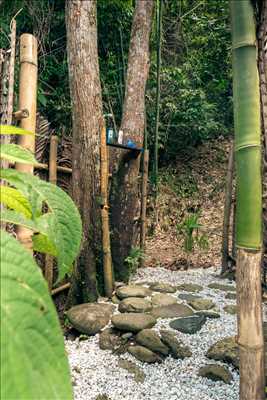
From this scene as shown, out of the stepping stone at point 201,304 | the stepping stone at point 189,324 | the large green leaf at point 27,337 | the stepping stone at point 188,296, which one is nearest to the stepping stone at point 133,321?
the stepping stone at point 189,324

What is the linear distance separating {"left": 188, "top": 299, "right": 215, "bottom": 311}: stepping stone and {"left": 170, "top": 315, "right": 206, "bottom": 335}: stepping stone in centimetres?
22

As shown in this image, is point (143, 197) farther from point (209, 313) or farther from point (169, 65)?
point (169, 65)

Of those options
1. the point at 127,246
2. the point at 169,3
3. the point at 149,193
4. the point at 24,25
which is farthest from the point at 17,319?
the point at 169,3

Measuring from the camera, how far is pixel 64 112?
477cm

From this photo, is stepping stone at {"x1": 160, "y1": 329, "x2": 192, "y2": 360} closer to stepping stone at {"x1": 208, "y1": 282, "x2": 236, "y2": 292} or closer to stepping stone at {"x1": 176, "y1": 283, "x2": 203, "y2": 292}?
stepping stone at {"x1": 176, "y1": 283, "x2": 203, "y2": 292}

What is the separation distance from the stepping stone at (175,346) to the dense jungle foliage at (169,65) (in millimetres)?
3253

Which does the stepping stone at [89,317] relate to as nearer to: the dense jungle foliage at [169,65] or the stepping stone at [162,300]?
the stepping stone at [162,300]

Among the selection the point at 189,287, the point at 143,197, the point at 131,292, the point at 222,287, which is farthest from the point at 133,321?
the point at 143,197

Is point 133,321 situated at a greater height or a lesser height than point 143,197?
lesser

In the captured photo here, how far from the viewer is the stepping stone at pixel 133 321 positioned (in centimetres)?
Answer: 237

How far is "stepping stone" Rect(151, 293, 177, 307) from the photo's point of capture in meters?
2.89

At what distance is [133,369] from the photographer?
208cm

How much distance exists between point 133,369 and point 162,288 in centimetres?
127

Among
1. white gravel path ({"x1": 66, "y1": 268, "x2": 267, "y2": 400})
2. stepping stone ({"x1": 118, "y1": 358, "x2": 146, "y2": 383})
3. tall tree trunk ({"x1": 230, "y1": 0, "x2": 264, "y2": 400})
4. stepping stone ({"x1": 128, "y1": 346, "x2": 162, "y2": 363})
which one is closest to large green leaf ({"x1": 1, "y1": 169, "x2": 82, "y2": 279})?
tall tree trunk ({"x1": 230, "y1": 0, "x2": 264, "y2": 400})
